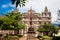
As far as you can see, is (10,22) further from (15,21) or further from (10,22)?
(15,21)

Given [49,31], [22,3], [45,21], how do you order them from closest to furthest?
[22,3], [49,31], [45,21]

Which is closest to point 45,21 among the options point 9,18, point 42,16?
point 42,16

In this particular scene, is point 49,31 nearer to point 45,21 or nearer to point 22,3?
point 45,21

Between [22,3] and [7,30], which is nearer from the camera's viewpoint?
[22,3]

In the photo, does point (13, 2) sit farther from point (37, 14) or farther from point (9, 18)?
point (37, 14)

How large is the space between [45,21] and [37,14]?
138 inches

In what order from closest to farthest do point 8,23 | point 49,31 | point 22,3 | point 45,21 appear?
point 22,3
point 8,23
point 49,31
point 45,21

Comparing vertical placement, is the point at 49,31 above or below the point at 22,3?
below

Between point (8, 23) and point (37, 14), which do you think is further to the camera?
point (37, 14)

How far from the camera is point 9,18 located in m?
54.5

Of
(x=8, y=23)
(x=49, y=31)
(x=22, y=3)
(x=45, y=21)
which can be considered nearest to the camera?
(x=22, y=3)

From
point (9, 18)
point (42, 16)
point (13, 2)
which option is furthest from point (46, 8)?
point (13, 2)

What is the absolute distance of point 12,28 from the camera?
5344 centimetres

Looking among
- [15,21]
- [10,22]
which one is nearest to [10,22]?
[10,22]
